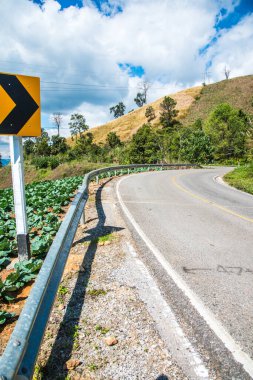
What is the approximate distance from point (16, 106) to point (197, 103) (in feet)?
357

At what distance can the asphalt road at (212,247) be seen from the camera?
3.49 metres

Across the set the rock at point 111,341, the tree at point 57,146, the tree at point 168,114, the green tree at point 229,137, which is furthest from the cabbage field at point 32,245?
the tree at point 168,114

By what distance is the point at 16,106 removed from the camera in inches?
156

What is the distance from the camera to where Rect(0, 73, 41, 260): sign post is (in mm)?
3914

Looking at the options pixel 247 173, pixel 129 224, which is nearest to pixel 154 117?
pixel 247 173

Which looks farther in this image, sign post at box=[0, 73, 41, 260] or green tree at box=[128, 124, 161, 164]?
green tree at box=[128, 124, 161, 164]

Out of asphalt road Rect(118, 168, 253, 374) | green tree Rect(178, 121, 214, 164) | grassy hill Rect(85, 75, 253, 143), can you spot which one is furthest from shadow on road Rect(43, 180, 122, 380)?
grassy hill Rect(85, 75, 253, 143)

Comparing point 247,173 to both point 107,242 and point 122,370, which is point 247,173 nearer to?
point 107,242

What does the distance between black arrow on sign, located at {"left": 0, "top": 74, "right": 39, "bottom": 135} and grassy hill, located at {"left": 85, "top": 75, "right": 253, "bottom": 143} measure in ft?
291

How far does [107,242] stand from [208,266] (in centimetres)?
200

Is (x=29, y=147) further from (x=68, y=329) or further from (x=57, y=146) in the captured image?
(x=68, y=329)

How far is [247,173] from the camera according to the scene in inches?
864

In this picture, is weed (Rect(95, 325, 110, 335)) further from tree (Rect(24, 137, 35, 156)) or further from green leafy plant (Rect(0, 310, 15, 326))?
tree (Rect(24, 137, 35, 156))

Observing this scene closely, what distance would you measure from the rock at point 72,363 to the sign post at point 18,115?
224 cm
